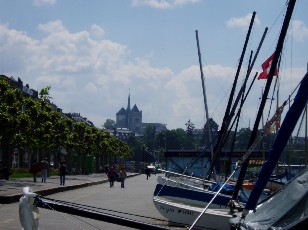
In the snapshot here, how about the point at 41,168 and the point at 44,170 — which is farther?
the point at 41,168

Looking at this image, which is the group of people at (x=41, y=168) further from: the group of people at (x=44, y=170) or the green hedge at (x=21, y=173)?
the green hedge at (x=21, y=173)

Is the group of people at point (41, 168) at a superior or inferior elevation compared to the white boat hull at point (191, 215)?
superior

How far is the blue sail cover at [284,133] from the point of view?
21.6 ft

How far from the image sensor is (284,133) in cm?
672

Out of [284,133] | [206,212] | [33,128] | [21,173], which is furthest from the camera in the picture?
[21,173]

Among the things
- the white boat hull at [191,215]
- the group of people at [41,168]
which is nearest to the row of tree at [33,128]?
the group of people at [41,168]

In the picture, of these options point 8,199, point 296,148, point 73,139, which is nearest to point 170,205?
point 8,199

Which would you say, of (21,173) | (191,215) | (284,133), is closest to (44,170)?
(21,173)

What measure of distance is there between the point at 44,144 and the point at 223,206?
45.1m

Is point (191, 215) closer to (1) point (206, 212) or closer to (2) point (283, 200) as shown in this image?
(1) point (206, 212)

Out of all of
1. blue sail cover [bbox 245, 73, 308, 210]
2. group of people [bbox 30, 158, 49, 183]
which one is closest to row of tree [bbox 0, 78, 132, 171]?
group of people [bbox 30, 158, 49, 183]

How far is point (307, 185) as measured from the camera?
6227 millimetres

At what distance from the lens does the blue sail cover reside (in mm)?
6594

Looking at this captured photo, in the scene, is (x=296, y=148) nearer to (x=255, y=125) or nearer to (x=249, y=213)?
(x=255, y=125)
